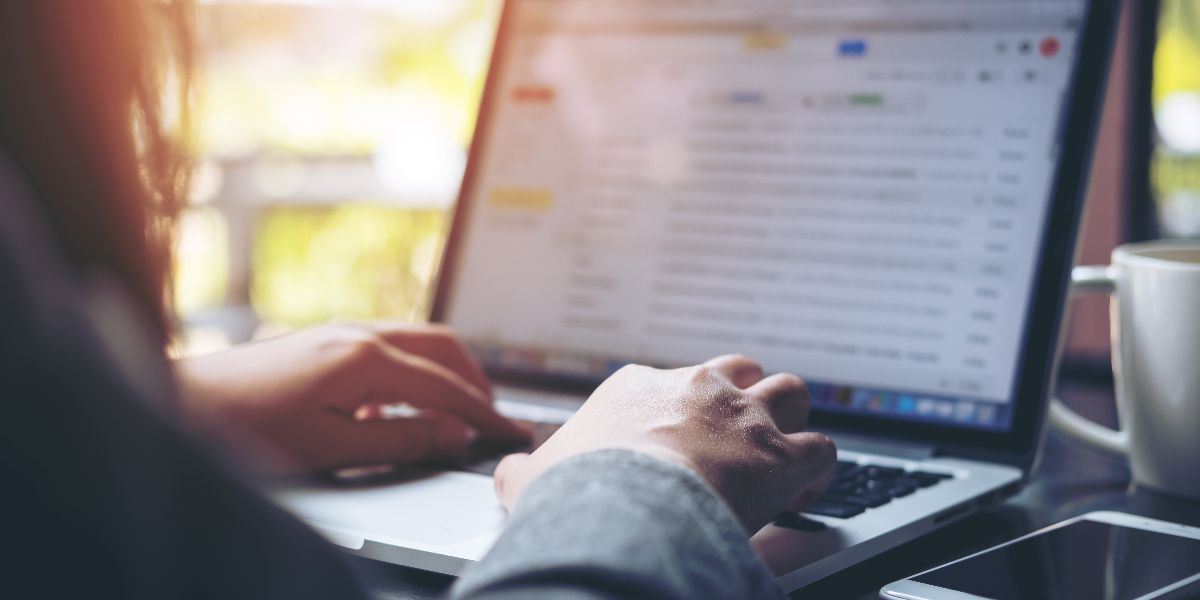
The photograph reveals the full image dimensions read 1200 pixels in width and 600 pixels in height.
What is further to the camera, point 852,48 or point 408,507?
point 852,48

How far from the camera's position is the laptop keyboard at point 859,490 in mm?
558

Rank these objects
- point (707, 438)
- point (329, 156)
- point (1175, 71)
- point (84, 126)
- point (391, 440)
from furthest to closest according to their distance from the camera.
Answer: point (329, 156) < point (1175, 71) < point (391, 440) < point (707, 438) < point (84, 126)

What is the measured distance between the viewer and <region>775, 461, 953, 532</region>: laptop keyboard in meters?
0.56

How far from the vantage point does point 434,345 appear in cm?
78

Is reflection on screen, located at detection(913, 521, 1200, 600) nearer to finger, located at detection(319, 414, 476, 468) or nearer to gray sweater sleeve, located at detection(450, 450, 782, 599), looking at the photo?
gray sweater sleeve, located at detection(450, 450, 782, 599)

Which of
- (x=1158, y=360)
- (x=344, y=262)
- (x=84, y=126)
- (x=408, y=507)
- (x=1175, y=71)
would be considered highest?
(x=1175, y=71)

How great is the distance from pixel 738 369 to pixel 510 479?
15 centimetres

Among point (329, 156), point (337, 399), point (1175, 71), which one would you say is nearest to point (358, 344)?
point (337, 399)

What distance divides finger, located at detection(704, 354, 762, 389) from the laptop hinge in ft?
0.49

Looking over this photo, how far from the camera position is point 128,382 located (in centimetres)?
23

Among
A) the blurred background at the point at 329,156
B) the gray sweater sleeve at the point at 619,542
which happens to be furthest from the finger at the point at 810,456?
the blurred background at the point at 329,156

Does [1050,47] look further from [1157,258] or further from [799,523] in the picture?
[799,523]

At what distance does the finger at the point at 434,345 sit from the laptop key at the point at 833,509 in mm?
290

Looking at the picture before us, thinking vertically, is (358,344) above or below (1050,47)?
below
